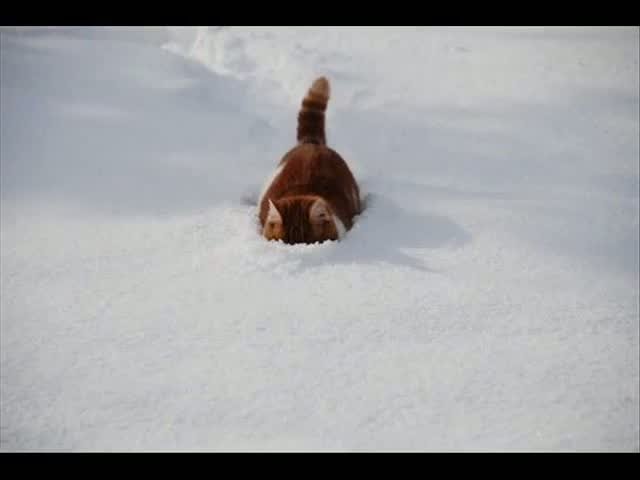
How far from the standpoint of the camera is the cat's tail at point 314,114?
10.1 ft

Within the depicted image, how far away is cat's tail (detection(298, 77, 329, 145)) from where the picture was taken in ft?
10.1

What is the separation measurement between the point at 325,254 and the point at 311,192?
0.49 metres

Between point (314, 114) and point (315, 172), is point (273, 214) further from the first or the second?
point (314, 114)

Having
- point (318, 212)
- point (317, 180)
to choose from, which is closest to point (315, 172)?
point (317, 180)

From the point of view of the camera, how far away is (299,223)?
2.40 m

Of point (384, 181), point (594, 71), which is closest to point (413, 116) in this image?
point (384, 181)

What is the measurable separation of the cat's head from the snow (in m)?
0.12

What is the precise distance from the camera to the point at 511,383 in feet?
4.99

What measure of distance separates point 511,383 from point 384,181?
1640mm

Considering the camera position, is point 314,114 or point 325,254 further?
point 314,114

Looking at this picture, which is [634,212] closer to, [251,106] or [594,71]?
[594,71]

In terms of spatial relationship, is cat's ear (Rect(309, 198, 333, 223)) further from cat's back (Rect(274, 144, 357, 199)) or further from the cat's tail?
the cat's tail

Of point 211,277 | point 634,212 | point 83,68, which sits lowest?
point 211,277

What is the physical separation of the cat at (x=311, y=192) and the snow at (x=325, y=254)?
0.37 ft
